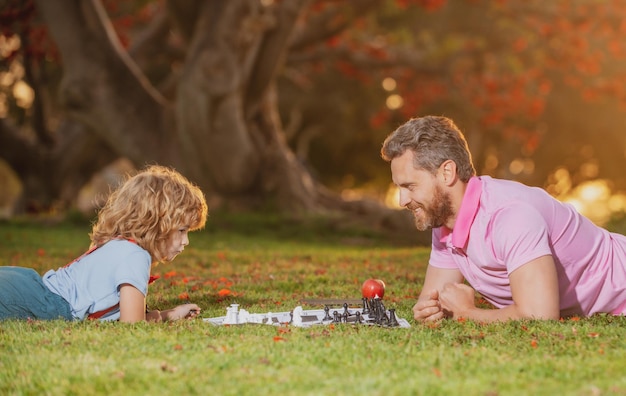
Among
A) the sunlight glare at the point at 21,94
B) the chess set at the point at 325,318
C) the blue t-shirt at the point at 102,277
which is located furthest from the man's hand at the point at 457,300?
the sunlight glare at the point at 21,94

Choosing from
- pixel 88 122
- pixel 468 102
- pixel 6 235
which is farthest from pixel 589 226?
pixel 468 102

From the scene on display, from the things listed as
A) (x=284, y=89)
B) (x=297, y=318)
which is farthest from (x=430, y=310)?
(x=284, y=89)

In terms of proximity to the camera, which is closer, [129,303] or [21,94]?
[129,303]

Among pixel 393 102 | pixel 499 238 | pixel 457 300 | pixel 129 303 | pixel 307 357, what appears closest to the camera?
pixel 307 357

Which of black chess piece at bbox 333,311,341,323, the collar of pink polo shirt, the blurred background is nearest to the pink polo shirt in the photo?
the collar of pink polo shirt

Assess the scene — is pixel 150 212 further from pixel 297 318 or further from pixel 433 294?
pixel 433 294

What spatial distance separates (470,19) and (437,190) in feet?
77.0

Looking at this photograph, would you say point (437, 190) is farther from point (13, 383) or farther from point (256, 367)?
point (13, 383)

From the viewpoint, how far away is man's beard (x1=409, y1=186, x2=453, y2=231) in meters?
5.61

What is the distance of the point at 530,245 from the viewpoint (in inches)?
205

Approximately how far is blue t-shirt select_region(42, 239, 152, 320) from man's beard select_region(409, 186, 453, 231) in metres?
1.85

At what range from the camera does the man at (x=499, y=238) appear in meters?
5.26

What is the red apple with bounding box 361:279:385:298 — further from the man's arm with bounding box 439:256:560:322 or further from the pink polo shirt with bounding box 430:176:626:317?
the man's arm with bounding box 439:256:560:322

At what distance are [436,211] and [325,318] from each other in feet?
3.40
